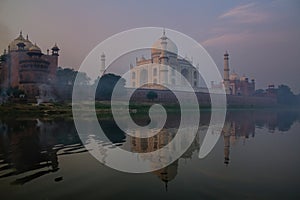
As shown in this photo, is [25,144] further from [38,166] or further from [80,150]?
[38,166]

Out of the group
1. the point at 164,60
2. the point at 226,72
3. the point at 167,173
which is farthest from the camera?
the point at 226,72

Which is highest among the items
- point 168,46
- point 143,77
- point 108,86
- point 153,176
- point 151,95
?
point 168,46

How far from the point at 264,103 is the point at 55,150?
128 ft

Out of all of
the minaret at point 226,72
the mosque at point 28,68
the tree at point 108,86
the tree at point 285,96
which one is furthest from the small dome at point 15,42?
the tree at point 285,96

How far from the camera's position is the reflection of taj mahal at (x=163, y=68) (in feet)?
112

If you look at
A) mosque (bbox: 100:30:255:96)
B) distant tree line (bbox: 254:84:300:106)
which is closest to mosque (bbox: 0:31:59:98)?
mosque (bbox: 100:30:255:96)

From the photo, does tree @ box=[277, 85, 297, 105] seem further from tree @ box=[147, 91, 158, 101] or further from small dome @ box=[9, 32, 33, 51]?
small dome @ box=[9, 32, 33, 51]

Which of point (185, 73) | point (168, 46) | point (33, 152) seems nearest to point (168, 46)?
point (168, 46)

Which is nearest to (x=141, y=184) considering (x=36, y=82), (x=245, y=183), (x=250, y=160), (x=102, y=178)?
(x=102, y=178)

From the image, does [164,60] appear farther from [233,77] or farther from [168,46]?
[233,77]

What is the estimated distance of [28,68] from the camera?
22000 mm

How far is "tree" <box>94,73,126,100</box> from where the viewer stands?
23.6m

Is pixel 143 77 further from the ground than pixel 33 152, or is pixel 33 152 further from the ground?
pixel 143 77

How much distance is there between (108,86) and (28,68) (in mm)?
6824
